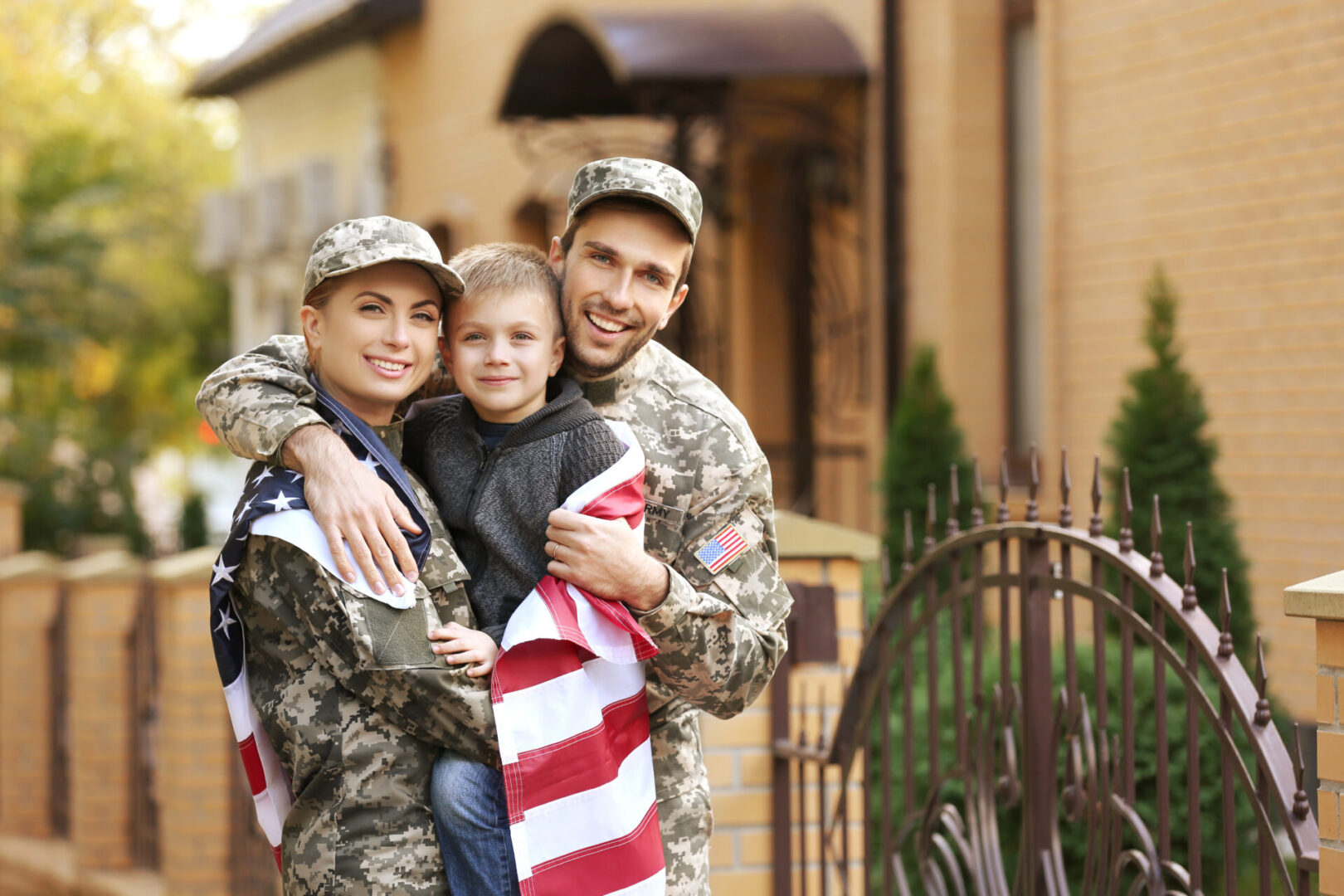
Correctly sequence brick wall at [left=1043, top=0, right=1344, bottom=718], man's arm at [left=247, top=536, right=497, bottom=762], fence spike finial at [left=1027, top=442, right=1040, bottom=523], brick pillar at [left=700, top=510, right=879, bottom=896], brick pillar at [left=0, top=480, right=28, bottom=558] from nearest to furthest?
man's arm at [left=247, top=536, right=497, bottom=762] → fence spike finial at [left=1027, top=442, right=1040, bottom=523] → brick pillar at [left=700, top=510, right=879, bottom=896] → brick wall at [left=1043, top=0, right=1344, bottom=718] → brick pillar at [left=0, top=480, right=28, bottom=558]

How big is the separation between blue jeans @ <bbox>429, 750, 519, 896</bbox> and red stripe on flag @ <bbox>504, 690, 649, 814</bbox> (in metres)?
0.05

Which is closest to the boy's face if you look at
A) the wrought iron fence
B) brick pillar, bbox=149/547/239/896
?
the wrought iron fence

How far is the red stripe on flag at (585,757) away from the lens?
7.48ft

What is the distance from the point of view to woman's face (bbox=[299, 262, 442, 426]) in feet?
7.90

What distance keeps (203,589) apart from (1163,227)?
14.5ft

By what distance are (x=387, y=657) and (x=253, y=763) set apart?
384 millimetres

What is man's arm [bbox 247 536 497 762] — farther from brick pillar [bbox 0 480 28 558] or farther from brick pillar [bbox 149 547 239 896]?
brick pillar [bbox 0 480 28 558]

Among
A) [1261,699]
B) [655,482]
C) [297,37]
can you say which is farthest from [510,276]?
[297,37]

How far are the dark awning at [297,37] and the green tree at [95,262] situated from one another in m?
1.67

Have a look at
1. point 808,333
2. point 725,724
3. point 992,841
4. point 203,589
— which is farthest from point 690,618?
point 808,333

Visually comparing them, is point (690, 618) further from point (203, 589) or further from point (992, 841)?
point (203, 589)

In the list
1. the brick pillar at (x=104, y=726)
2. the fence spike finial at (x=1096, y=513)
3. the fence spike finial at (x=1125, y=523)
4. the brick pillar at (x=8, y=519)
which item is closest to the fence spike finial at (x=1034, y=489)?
the fence spike finial at (x=1096, y=513)

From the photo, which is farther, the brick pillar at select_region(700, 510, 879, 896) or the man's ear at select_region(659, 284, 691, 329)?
the brick pillar at select_region(700, 510, 879, 896)

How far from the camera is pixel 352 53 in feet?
54.1
